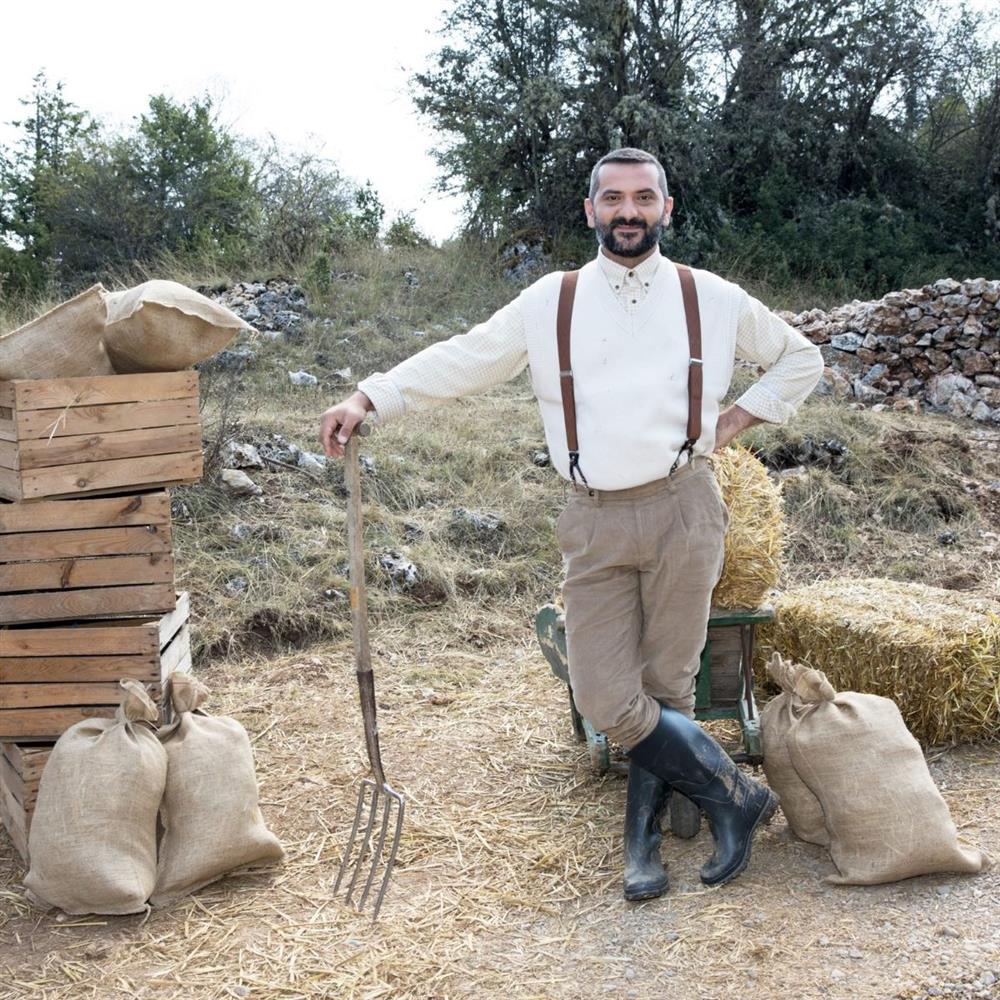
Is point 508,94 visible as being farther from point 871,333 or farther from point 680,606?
point 680,606

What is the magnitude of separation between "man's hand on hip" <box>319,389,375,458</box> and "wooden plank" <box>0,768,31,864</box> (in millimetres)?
1608

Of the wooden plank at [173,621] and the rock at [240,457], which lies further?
the rock at [240,457]

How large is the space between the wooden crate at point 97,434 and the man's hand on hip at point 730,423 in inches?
67.3

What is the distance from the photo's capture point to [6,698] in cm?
361

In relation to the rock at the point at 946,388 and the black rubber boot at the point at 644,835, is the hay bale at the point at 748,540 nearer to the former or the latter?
the black rubber boot at the point at 644,835

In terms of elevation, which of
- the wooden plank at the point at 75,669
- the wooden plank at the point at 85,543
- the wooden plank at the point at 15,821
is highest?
the wooden plank at the point at 85,543

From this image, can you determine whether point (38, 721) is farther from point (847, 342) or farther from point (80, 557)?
point (847, 342)

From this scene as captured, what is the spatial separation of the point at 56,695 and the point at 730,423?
2.30 metres

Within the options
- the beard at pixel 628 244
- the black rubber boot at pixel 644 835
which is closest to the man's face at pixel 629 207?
the beard at pixel 628 244

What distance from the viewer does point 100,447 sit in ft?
11.8

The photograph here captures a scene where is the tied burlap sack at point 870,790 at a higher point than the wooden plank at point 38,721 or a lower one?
lower

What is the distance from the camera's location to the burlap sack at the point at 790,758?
345 centimetres

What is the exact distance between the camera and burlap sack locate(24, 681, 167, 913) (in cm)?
318

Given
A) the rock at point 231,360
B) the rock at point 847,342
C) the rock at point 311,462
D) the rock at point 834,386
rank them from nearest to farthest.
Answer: the rock at point 311,462 < the rock at point 231,360 < the rock at point 834,386 < the rock at point 847,342
